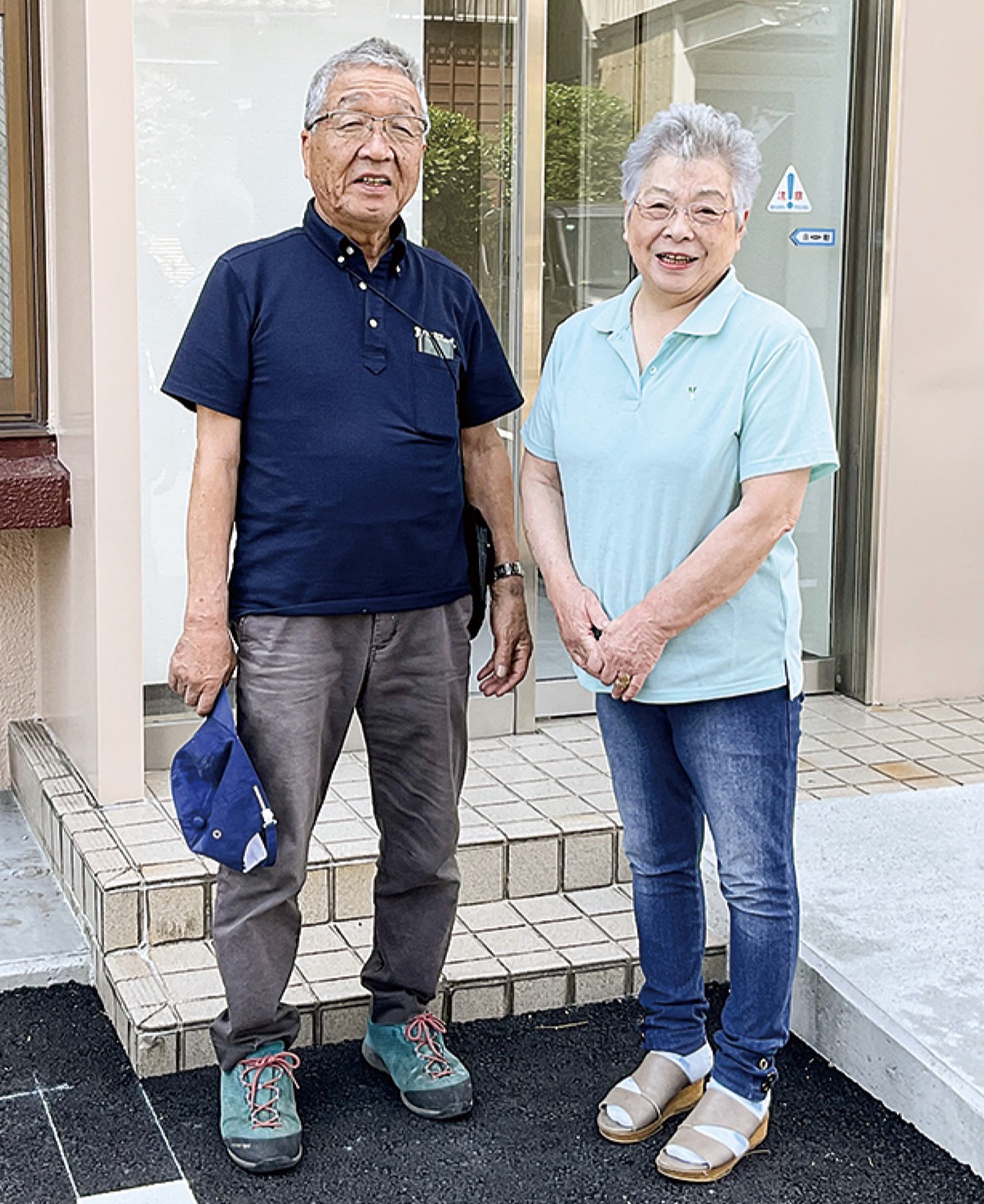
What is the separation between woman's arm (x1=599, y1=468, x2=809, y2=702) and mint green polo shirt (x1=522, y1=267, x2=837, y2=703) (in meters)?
0.04

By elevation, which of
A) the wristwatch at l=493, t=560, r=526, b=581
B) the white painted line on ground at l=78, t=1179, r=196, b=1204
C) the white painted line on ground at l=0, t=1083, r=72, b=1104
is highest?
the wristwatch at l=493, t=560, r=526, b=581

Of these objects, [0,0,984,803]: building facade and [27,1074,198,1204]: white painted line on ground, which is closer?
[27,1074,198,1204]: white painted line on ground

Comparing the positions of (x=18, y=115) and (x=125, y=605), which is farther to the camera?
(x=18, y=115)

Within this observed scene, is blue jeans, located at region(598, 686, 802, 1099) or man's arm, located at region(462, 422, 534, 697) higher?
man's arm, located at region(462, 422, 534, 697)

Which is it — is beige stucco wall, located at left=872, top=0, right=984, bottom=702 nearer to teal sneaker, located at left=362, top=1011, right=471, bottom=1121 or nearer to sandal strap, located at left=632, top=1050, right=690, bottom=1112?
sandal strap, located at left=632, top=1050, right=690, bottom=1112

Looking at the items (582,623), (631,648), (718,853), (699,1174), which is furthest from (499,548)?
(699,1174)

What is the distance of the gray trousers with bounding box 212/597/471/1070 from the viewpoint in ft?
9.28

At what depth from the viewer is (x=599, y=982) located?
3514 millimetres

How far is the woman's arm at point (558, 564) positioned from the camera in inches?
110

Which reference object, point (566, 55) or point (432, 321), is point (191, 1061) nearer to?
point (432, 321)

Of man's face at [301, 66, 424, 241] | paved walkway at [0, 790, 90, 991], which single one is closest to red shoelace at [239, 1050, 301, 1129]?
paved walkway at [0, 790, 90, 991]

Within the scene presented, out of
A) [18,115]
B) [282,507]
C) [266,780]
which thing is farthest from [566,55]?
[266,780]

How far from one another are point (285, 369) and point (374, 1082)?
55.2 inches

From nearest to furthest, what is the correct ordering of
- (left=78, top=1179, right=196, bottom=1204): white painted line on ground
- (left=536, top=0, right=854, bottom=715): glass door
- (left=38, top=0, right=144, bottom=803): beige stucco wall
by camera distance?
(left=78, top=1179, right=196, bottom=1204): white painted line on ground → (left=38, top=0, right=144, bottom=803): beige stucco wall → (left=536, top=0, right=854, bottom=715): glass door
